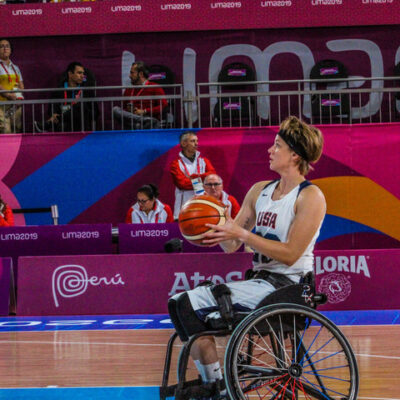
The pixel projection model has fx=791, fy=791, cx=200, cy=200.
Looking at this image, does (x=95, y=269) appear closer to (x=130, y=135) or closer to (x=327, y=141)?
(x=130, y=135)

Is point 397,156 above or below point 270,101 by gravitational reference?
below

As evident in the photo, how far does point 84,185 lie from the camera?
1131cm

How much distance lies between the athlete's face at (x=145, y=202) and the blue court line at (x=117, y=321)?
1.94m

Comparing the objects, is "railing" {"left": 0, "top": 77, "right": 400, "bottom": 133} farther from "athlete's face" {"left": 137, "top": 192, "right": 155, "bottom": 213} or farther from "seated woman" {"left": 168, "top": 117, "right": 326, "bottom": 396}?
"seated woman" {"left": 168, "top": 117, "right": 326, "bottom": 396}

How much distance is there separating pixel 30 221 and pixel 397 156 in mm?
5264

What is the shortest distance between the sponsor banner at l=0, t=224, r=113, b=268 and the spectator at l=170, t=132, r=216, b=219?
4.91 ft

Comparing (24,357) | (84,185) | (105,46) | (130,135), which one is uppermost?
(105,46)

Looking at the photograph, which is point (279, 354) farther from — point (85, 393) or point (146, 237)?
point (146, 237)

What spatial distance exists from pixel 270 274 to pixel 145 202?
21.2 ft

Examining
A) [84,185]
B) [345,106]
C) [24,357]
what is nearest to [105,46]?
[84,185]

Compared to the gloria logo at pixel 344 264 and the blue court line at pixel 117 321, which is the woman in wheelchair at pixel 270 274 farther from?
the gloria logo at pixel 344 264

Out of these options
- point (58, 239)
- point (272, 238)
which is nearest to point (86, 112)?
point (58, 239)

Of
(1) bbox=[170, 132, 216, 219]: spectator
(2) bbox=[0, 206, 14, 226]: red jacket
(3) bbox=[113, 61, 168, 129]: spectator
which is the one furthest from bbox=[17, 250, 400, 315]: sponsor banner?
Answer: (3) bbox=[113, 61, 168, 129]: spectator

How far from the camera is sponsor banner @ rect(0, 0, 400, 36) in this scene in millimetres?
12352
